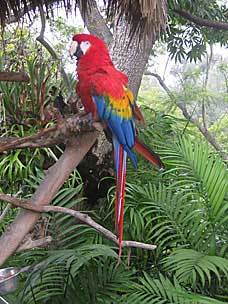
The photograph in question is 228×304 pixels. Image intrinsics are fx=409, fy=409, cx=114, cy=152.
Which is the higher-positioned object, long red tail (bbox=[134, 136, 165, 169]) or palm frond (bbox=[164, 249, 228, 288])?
long red tail (bbox=[134, 136, 165, 169])

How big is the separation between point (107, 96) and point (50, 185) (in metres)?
0.25

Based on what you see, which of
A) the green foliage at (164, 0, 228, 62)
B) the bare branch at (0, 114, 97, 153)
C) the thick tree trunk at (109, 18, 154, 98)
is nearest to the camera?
the bare branch at (0, 114, 97, 153)

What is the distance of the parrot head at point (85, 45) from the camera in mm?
1009

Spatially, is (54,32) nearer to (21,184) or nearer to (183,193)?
(21,184)

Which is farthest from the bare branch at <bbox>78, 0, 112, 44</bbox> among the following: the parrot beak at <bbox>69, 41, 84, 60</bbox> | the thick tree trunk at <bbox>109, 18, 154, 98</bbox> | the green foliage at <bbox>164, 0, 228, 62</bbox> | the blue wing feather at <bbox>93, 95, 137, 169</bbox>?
the blue wing feather at <bbox>93, 95, 137, 169</bbox>

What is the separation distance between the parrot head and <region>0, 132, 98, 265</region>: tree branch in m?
0.23

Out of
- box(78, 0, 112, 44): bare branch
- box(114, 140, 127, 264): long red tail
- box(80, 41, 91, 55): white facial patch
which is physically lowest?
box(114, 140, 127, 264): long red tail

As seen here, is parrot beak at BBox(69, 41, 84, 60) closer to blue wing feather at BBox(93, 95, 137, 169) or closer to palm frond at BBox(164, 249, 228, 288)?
blue wing feather at BBox(93, 95, 137, 169)

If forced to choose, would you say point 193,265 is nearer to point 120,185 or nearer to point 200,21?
point 120,185

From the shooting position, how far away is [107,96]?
3.24 feet

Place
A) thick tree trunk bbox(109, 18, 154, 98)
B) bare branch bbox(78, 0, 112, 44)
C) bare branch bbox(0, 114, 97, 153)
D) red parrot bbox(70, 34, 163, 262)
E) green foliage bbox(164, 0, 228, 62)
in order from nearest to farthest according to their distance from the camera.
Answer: bare branch bbox(0, 114, 97, 153)
red parrot bbox(70, 34, 163, 262)
thick tree trunk bbox(109, 18, 154, 98)
bare branch bbox(78, 0, 112, 44)
green foliage bbox(164, 0, 228, 62)

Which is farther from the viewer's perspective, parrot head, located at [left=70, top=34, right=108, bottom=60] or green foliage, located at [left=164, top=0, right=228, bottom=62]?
green foliage, located at [left=164, top=0, right=228, bottom=62]

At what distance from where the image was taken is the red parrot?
0.98 meters

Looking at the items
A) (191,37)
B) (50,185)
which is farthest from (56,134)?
(191,37)
